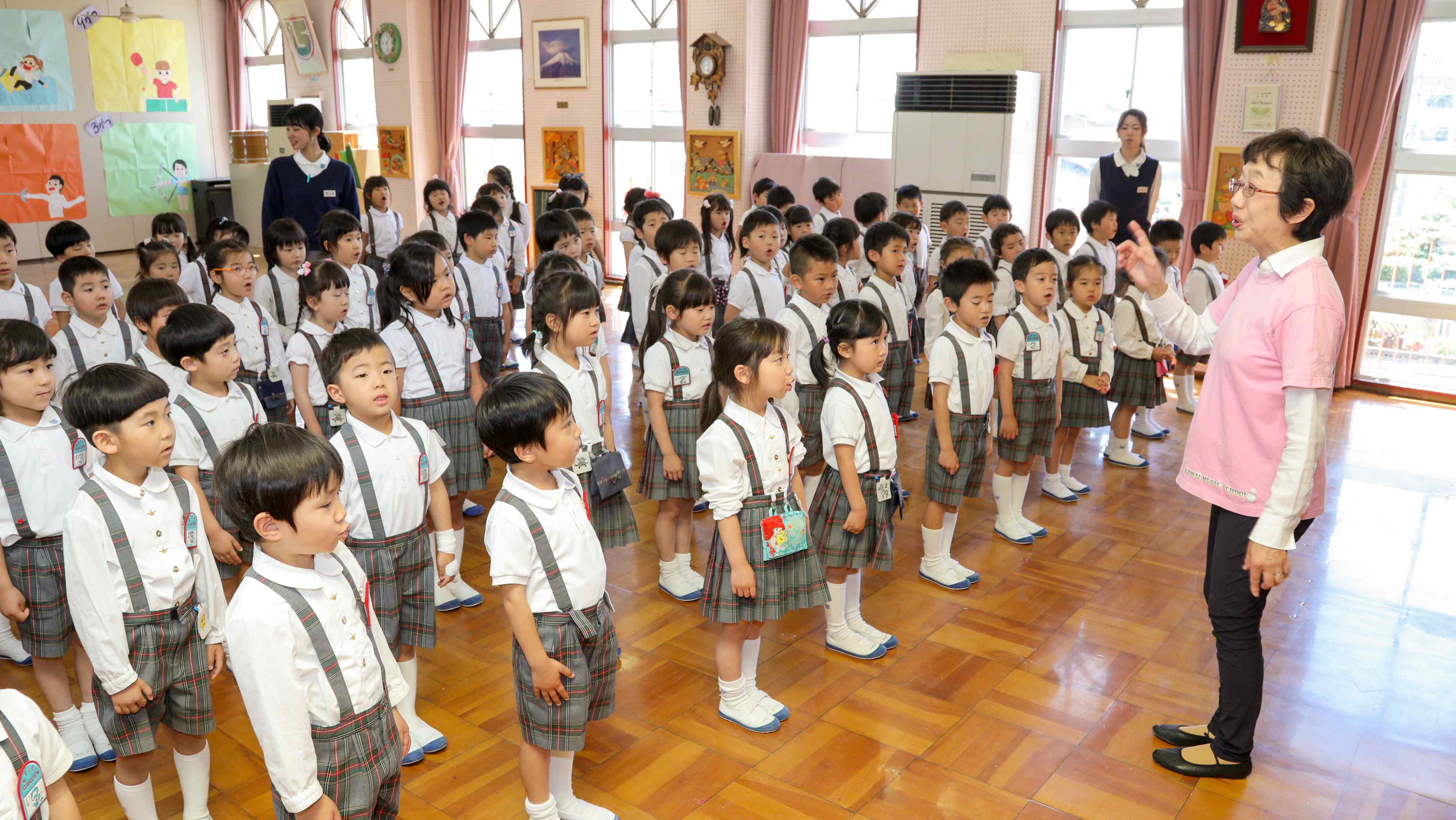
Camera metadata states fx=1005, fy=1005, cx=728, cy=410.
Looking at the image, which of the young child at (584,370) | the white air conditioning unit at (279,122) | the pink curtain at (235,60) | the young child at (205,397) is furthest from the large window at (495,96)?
the young child at (205,397)

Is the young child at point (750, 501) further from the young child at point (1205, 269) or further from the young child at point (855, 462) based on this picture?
the young child at point (1205, 269)

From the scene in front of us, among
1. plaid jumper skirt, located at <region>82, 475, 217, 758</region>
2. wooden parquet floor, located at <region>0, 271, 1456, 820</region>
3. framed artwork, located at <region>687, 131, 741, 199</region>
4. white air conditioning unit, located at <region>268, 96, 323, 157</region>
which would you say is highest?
white air conditioning unit, located at <region>268, 96, 323, 157</region>

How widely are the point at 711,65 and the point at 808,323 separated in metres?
5.79

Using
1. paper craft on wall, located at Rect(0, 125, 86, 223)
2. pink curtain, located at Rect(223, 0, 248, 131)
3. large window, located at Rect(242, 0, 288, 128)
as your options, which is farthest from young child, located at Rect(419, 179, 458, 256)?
pink curtain, located at Rect(223, 0, 248, 131)

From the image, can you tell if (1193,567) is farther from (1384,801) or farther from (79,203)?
(79,203)

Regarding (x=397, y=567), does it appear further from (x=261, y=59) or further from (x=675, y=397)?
(x=261, y=59)

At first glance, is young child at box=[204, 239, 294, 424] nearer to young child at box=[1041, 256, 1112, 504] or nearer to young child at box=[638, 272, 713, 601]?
young child at box=[638, 272, 713, 601]

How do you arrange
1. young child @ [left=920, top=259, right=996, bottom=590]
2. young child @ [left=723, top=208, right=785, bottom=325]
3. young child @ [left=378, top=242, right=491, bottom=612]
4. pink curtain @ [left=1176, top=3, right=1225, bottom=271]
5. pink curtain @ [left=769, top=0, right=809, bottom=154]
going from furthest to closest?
pink curtain @ [left=769, top=0, right=809, bottom=154] → pink curtain @ [left=1176, top=3, right=1225, bottom=271] → young child @ [left=723, top=208, right=785, bottom=325] → young child @ [left=920, top=259, right=996, bottom=590] → young child @ [left=378, top=242, right=491, bottom=612]

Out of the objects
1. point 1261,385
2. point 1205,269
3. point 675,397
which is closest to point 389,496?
point 675,397

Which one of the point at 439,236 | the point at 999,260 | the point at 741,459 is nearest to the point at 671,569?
the point at 741,459

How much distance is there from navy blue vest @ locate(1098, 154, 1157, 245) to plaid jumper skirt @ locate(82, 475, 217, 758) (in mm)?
5524

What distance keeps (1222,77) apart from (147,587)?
6752 millimetres

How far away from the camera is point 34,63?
37.8 ft

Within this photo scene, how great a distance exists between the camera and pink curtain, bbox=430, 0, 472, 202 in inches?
431
